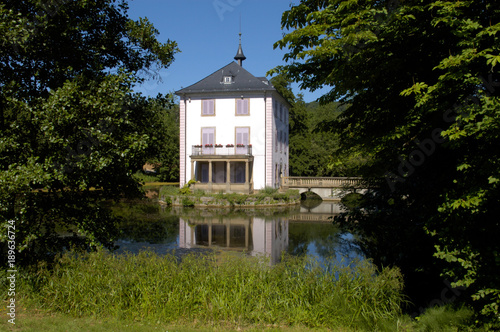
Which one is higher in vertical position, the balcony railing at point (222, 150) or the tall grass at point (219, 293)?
the balcony railing at point (222, 150)

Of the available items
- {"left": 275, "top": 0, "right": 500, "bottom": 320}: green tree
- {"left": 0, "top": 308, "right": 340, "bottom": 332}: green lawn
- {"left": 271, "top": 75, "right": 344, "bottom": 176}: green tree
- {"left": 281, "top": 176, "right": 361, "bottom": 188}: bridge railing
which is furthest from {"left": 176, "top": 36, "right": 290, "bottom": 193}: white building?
{"left": 0, "top": 308, "right": 340, "bottom": 332}: green lawn

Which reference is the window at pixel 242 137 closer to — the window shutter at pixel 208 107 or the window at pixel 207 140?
the window at pixel 207 140

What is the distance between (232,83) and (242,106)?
2.26m

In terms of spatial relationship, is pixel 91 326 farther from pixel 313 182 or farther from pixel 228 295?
pixel 313 182

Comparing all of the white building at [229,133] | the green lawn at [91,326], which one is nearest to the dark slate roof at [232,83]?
the white building at [229,133]

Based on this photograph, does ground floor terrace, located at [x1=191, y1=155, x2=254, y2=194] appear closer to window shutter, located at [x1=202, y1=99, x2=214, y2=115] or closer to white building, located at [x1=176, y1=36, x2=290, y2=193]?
white building, located at [x1=176, y1=36, x2=290, y2=193]

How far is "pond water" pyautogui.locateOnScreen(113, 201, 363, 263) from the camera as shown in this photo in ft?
42.8

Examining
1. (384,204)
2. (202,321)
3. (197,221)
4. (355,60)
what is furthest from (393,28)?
(197,221)

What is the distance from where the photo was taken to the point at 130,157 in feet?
20.2

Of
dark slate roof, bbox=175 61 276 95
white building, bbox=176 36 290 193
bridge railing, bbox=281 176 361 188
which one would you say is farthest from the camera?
bridge railing, bbox=281 176 361 188

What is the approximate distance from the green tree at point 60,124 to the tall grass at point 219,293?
26.4 inches

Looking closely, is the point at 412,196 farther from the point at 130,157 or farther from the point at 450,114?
the point at 130,157

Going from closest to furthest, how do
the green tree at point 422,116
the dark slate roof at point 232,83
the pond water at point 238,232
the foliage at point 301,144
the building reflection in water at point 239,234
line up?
1. the green tree at point 422,116
2. the pond water at point 238,232
3. the building reflection in water at point 239,234
4. the dark slate roof at point 232,83
5. the foliage at point 301,144

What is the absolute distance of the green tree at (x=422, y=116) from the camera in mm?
4914
